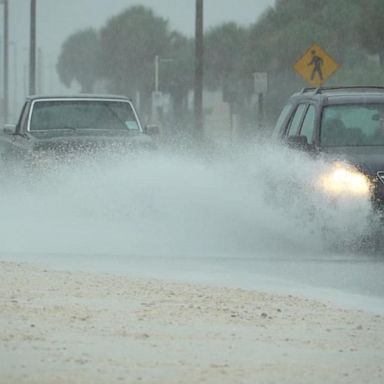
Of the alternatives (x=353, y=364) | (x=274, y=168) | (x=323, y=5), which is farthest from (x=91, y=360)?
(x=323, y=5)

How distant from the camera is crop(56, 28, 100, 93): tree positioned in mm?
160000

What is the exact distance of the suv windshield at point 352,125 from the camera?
1598 centimetres

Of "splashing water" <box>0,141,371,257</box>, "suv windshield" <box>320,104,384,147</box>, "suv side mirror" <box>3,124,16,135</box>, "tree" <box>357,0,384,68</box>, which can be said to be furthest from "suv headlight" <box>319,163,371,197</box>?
"tree" <box>357,0,384,68</box>

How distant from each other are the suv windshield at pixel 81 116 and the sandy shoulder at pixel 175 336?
943 cm

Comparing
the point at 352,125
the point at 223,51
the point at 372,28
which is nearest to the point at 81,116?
the point at 352,125

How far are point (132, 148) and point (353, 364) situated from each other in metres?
11.3

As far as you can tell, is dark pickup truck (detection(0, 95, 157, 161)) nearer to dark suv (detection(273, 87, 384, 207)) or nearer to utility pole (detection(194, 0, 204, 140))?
dark suv (detection(273, 87, 384, 207))

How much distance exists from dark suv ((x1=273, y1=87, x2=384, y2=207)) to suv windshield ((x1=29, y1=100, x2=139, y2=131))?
4400 mm

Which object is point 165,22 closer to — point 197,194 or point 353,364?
point 197,194

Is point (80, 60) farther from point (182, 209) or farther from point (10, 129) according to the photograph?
point (182, 209)

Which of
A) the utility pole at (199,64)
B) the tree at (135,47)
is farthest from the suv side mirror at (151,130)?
the tree at (135,47)

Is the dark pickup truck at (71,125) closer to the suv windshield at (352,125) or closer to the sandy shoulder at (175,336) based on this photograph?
the suv windshield at (352,125)

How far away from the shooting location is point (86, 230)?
16594 millimetres

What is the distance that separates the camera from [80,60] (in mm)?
165625
